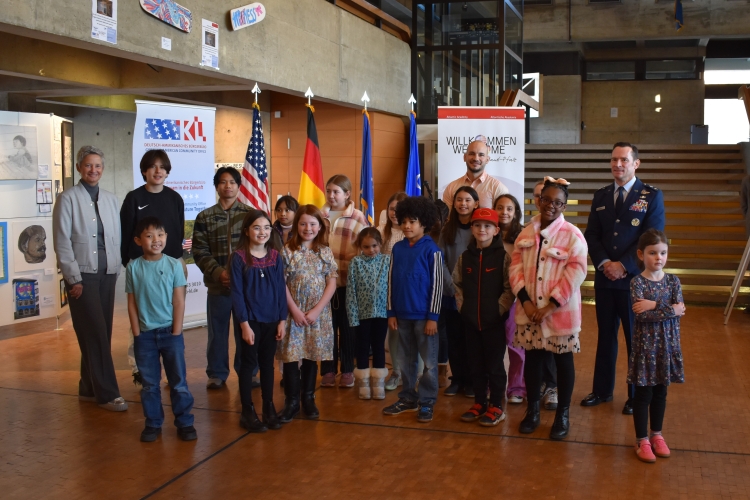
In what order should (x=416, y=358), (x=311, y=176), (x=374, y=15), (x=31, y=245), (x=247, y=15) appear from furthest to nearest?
(x=374, y=15) → (x=247, y=15) → (x=31, y=245) → (x=311, y=176) → (x=416, y=358)

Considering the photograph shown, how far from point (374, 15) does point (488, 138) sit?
352cm

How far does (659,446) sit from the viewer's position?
3.99 meters

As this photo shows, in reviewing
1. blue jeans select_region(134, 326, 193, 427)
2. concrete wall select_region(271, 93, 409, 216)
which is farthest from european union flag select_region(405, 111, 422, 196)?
blue jeans select_region(134, 326, 193, 427)

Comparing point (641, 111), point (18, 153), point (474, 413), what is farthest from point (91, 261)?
point (641, 111)

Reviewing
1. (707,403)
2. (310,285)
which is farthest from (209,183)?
(707,403)

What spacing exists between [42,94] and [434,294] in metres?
5.79

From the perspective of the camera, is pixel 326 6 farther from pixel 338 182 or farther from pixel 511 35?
pixel 338 182

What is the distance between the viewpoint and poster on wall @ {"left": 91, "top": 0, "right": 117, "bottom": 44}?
5647 mm

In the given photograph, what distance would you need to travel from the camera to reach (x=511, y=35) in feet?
41.7

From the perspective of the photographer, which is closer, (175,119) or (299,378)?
(299,378)

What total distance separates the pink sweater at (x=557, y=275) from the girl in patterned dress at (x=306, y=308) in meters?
1.15

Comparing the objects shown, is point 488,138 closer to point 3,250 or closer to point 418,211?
point 418,211

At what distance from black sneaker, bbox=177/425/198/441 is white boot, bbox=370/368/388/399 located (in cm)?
126

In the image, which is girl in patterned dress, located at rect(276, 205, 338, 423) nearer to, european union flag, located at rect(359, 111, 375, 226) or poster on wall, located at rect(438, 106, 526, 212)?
european union flag, located at rect(359, 111, 375, 226)
